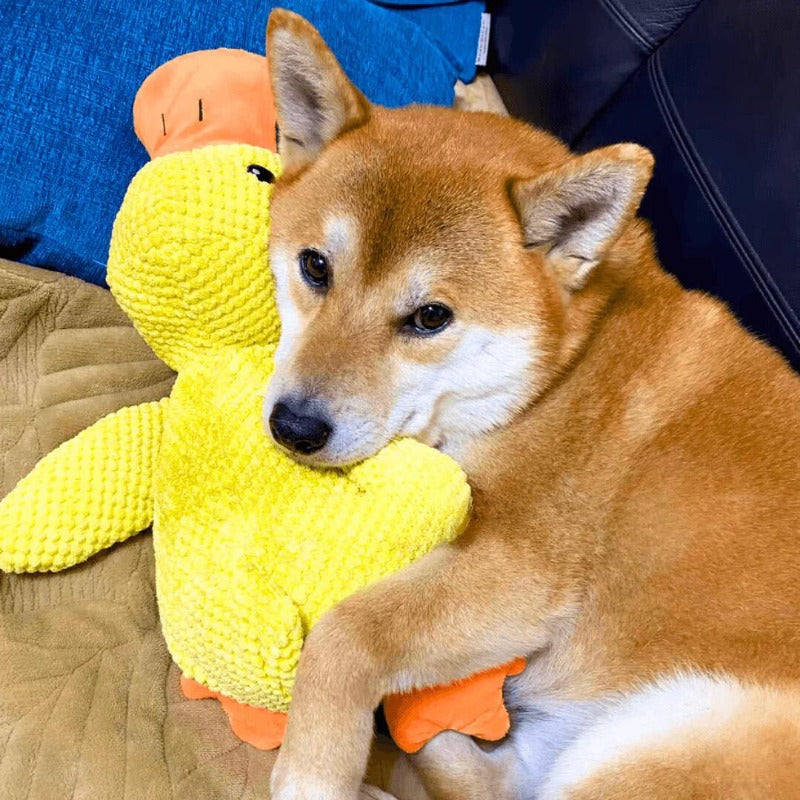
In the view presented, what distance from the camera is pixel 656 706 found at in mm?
1170

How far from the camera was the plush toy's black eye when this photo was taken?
3.94ft

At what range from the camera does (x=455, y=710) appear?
1.25m

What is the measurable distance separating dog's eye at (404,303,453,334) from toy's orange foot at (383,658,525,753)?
0.58m

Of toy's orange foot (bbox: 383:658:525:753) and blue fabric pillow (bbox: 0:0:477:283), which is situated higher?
blue fabric pillow (bbox: 0:0:477:283)

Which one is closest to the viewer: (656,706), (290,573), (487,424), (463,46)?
(290,573)

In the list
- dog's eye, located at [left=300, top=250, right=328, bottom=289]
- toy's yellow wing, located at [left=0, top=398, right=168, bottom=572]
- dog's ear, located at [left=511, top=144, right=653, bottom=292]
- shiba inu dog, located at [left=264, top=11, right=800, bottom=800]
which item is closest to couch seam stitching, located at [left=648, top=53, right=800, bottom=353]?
shiba inu dog, located at [left=264, top=11, right=800, bottom=800]

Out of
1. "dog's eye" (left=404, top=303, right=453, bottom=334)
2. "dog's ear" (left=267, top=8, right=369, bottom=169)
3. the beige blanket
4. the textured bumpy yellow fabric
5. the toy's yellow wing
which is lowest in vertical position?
the beige blanket

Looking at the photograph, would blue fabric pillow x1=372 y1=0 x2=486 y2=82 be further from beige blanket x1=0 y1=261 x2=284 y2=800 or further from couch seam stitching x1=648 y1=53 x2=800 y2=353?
beige blanket x1=0 y1=261 x2=284 y2=800

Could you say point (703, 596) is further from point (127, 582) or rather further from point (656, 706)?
point (127, 582)

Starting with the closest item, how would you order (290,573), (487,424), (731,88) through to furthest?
(290,573) → (487,424) → (731,88)

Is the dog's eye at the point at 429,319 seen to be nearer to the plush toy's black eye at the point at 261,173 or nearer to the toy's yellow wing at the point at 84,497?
the plush toy's black eye at the point at 261,173

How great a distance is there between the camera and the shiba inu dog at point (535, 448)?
110 centimetres

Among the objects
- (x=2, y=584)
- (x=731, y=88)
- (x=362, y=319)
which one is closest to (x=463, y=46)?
(x=731, y=88)

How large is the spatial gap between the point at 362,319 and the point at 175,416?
0.33m
